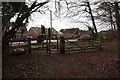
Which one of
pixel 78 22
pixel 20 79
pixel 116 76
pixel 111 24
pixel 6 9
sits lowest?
pixel 116 76

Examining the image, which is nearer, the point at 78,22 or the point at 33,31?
the point at 78,22

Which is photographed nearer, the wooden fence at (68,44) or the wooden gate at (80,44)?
the wooden fence at (68,44)

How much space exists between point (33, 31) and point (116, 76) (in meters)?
39.8

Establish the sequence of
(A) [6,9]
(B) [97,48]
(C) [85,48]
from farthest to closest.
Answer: (B) [97,48] → (C) [85,48] → (A) [6,9]

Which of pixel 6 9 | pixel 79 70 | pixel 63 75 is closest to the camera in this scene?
pixel 6 9

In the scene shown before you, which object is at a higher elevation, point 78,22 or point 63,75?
point 78,22

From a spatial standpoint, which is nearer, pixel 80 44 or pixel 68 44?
pixel 68 44

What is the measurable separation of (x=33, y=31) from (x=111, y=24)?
1540 inches

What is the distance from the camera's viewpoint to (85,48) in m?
7.91

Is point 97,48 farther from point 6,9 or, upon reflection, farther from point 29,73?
point 6,9

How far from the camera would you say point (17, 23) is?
6.55 ft

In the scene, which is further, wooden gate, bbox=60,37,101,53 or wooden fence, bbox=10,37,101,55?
wooden gate, bbox=60,37,101,53

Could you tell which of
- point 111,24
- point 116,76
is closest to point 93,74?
point 116,76

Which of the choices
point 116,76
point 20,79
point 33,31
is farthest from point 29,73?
point 33,31
